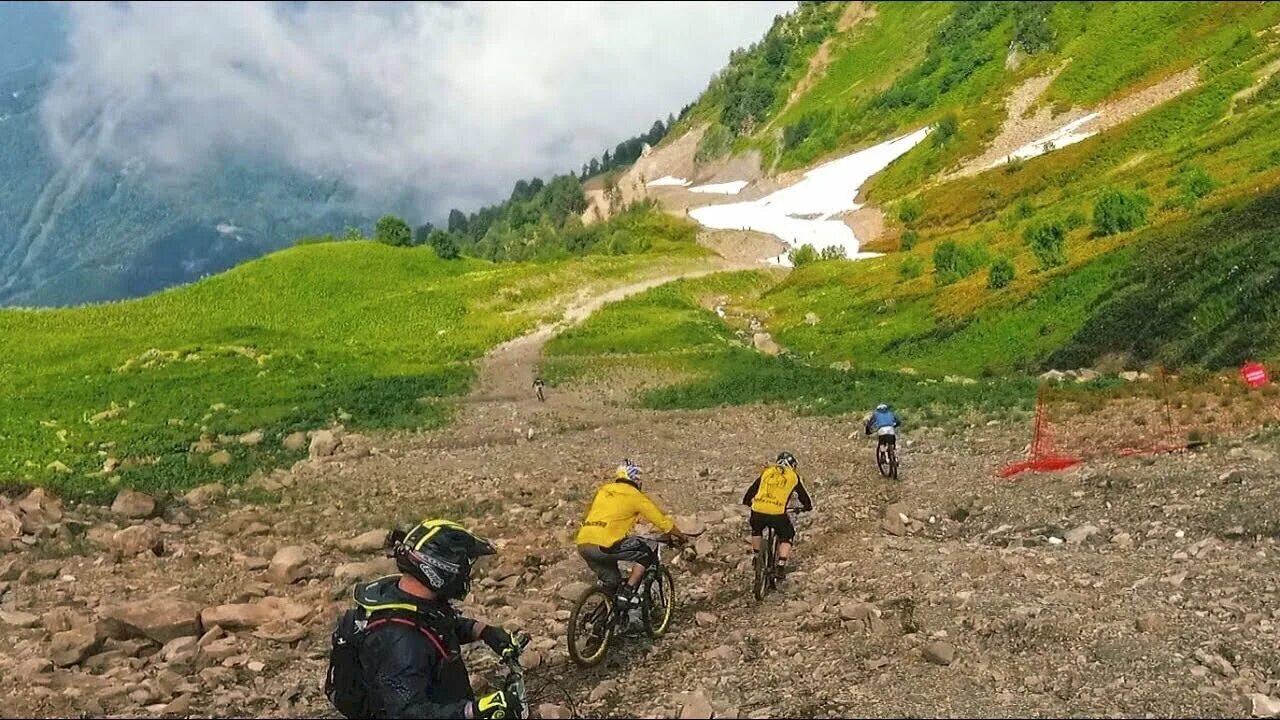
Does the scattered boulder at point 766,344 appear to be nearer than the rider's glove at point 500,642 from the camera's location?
No

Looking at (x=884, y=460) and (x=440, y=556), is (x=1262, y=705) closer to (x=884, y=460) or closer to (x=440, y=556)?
(x=440, y=556)

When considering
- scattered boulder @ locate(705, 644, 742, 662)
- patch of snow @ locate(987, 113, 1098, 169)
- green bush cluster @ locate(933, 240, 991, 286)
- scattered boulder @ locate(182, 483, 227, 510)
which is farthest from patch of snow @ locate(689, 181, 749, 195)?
scattered boulder @ locate(705, 644, 742, 662)

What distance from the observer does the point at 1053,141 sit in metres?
111

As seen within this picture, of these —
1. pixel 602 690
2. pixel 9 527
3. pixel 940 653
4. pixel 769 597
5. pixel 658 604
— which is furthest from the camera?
pixel 9 527

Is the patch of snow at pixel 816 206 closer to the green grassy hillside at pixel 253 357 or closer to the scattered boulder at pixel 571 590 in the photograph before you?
the green grassy hillside at pixel 253 357

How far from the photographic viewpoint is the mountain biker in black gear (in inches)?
255

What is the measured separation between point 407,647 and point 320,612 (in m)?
7.20

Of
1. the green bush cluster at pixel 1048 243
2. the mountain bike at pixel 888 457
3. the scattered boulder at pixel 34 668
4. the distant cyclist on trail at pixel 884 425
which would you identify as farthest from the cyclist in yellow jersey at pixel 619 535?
the green bush cluster at pixel 1048 243

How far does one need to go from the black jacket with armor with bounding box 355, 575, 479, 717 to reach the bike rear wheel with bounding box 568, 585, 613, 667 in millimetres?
3925

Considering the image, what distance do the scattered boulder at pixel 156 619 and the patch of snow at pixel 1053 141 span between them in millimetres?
111053

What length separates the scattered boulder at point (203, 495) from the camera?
2158 centimetres

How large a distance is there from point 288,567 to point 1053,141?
116843 millimetres

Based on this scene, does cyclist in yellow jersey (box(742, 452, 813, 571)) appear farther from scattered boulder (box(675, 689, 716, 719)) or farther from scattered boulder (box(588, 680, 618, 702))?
scattered boulder (box(675, 689, 716, 719))

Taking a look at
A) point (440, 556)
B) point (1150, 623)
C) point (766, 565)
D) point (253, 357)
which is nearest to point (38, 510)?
point (766, 565)
